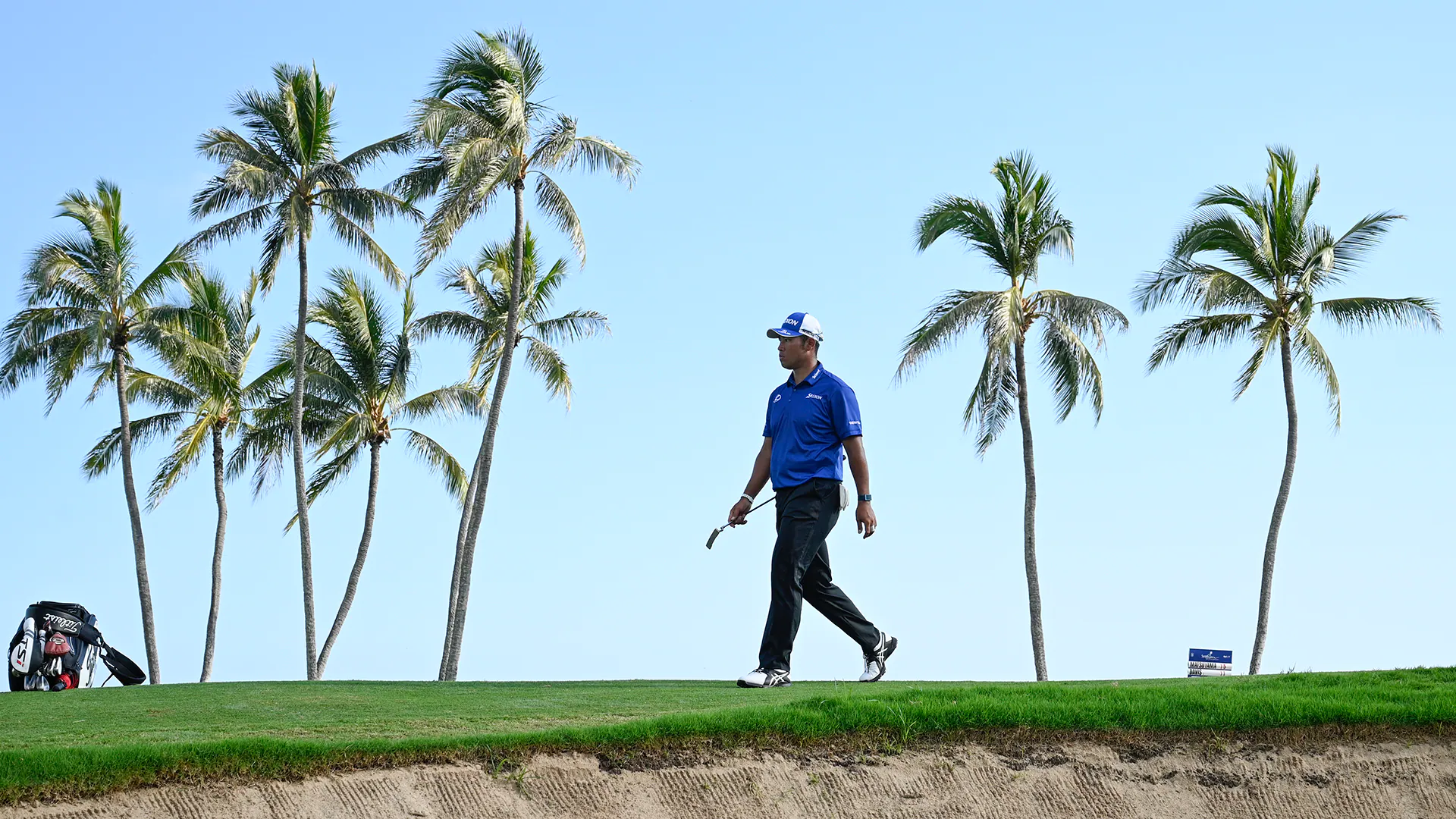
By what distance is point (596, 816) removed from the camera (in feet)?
18.7

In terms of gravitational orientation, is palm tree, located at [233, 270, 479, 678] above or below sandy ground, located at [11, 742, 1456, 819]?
above

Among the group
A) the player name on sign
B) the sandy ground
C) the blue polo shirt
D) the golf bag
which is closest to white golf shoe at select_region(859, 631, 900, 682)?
the blue polo shirt

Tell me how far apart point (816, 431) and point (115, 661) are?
958cm

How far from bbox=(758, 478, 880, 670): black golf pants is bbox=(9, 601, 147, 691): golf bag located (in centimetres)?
862

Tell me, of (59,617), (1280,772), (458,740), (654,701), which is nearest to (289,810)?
(458,740)

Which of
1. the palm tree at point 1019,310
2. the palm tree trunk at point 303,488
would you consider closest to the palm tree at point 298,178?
the palm tree trunk at point 303,488

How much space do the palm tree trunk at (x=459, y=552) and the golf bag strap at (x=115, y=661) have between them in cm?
1319

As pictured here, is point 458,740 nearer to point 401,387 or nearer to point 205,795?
point 205,795

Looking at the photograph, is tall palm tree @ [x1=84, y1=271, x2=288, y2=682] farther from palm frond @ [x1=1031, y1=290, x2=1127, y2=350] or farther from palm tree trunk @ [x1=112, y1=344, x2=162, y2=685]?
palm frond @ [x1=1031, y1=290, x2=1127, y2=350]

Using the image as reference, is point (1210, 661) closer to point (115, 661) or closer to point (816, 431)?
point (816, 431)

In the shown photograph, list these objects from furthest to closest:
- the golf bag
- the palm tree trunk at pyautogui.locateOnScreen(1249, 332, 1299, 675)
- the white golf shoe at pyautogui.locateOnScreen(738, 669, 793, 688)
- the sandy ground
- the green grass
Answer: the palm tree trunk at pyautogui.locateOnScreen(1249, 332, 1299, 675)
the golf bag
the white golf shoe at pyautogui.locateOnScreen(738, 669, 793, 688)
the green grass
the sandy ground

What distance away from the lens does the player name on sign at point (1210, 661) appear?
46.5 feet

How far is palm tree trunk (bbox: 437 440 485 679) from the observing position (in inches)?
1116

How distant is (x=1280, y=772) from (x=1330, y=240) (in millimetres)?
21278
